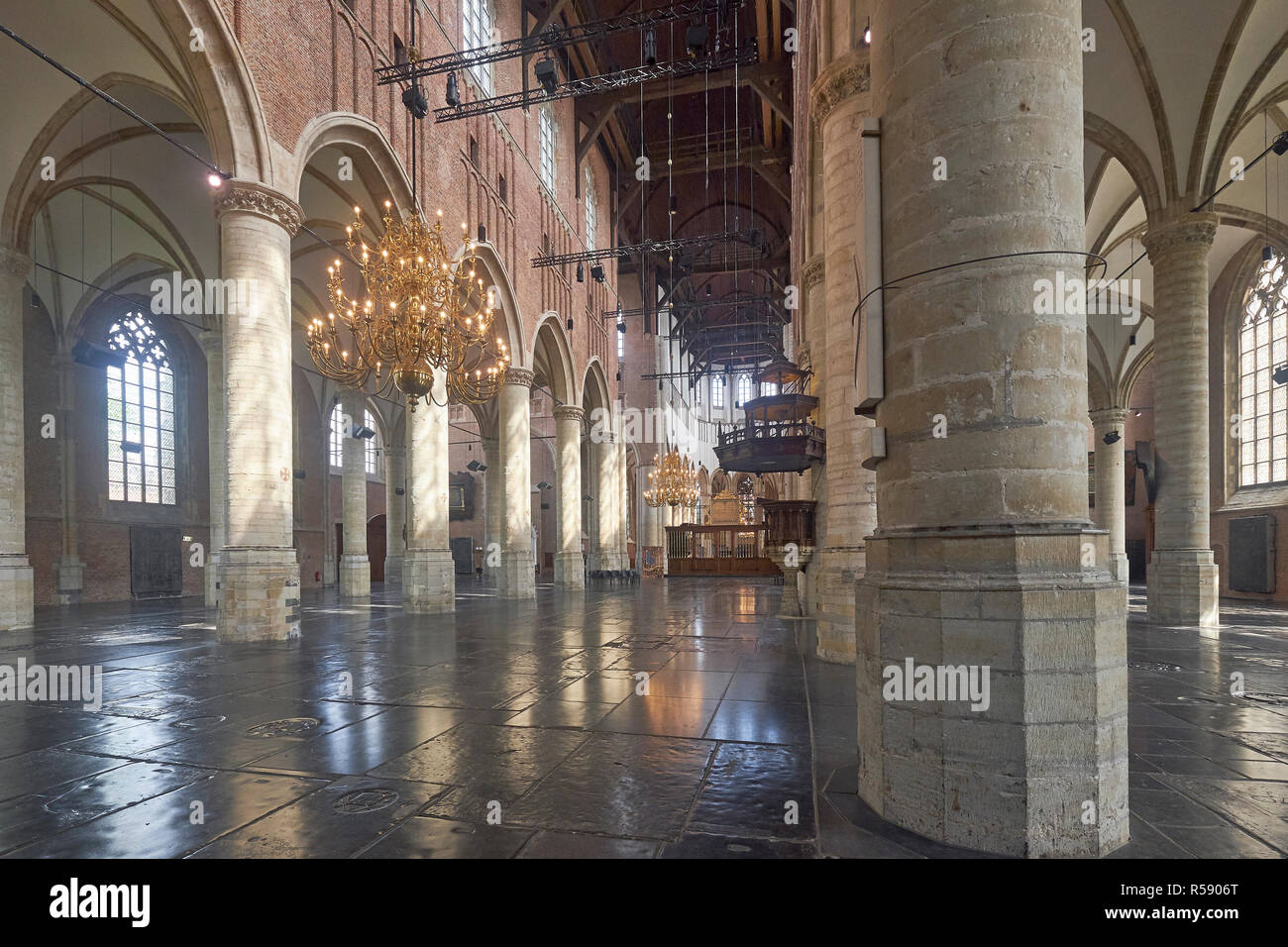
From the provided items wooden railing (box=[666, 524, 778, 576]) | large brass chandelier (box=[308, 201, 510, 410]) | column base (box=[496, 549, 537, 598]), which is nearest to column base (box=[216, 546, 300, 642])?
large brass chandelier (box=[308, 201, 510, 410])

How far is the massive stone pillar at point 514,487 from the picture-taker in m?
16.3

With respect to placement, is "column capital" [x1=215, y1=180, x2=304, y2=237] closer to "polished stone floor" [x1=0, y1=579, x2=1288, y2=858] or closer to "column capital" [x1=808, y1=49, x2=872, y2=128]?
"polished stone floor" [x1=0, y1=579, x2=1288, y2=858]

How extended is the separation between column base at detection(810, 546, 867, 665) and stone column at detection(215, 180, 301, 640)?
715 centimetres

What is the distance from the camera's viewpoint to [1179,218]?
10992mm

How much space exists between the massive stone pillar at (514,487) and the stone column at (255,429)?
286 inches

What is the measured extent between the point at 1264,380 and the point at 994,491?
21.0 meters

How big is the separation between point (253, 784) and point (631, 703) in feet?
8.51

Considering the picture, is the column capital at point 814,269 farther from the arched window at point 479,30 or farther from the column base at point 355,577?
the column base at point 355,577

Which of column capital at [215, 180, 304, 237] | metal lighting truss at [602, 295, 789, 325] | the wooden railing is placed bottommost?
the wooden railing

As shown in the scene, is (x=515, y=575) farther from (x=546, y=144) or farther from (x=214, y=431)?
(x=546, y=144)

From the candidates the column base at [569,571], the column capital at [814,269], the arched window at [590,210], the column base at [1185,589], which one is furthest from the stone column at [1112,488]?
the arched window at [590,210]

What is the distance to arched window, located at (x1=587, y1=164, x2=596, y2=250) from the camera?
915 inches
